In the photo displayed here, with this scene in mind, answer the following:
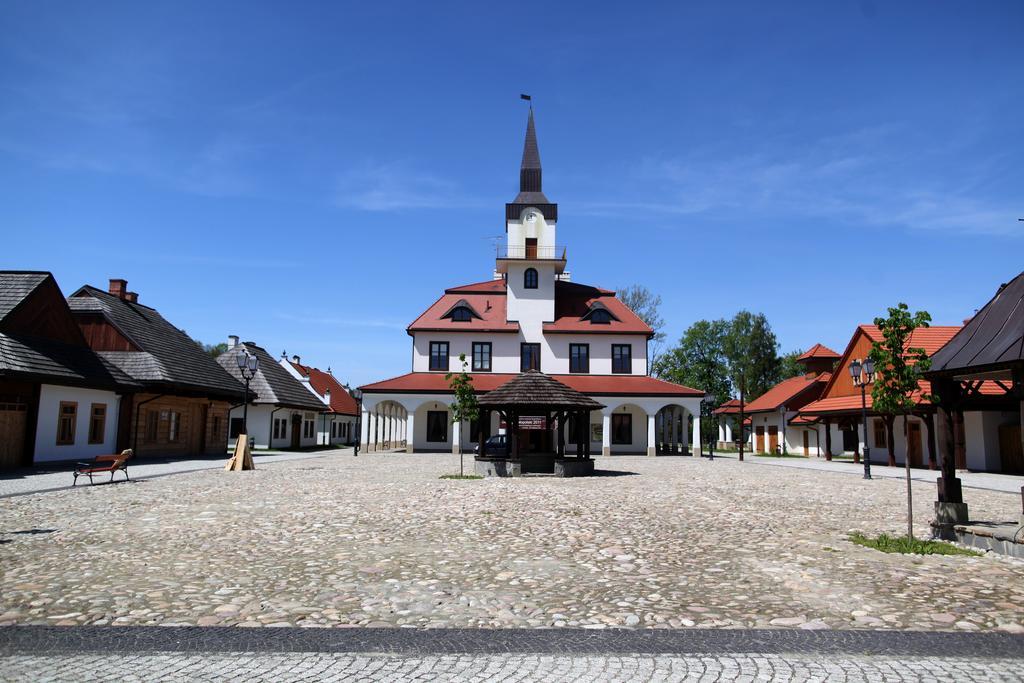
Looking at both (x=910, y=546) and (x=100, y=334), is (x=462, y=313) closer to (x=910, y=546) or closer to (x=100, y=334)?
(x=100, y=334)

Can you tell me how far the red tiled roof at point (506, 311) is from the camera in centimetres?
4291

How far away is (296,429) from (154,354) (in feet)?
70.1

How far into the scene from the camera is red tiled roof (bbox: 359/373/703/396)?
38.8 meters

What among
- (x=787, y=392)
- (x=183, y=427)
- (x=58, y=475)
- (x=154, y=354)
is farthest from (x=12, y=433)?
(x=787, y=392)

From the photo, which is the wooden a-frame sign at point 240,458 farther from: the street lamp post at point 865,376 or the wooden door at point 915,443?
the wooden door at point 915,443

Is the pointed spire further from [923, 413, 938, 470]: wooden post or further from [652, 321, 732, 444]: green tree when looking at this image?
[652, 321, 732, 444]: green tree

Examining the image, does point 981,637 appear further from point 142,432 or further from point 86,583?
point 142,432

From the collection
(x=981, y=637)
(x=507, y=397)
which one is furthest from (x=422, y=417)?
(x=981, y=637)

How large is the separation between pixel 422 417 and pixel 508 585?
3569 cm

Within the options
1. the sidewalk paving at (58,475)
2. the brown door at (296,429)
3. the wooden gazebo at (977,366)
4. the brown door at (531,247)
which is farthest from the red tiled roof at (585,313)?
the wooden gazebo at (977,366)

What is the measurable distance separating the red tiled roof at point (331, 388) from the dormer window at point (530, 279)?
74.9 feet

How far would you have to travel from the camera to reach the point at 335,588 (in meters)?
7.16

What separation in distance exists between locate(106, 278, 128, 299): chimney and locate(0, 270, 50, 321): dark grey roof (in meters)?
10.2

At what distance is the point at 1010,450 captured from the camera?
27672 millimetres
